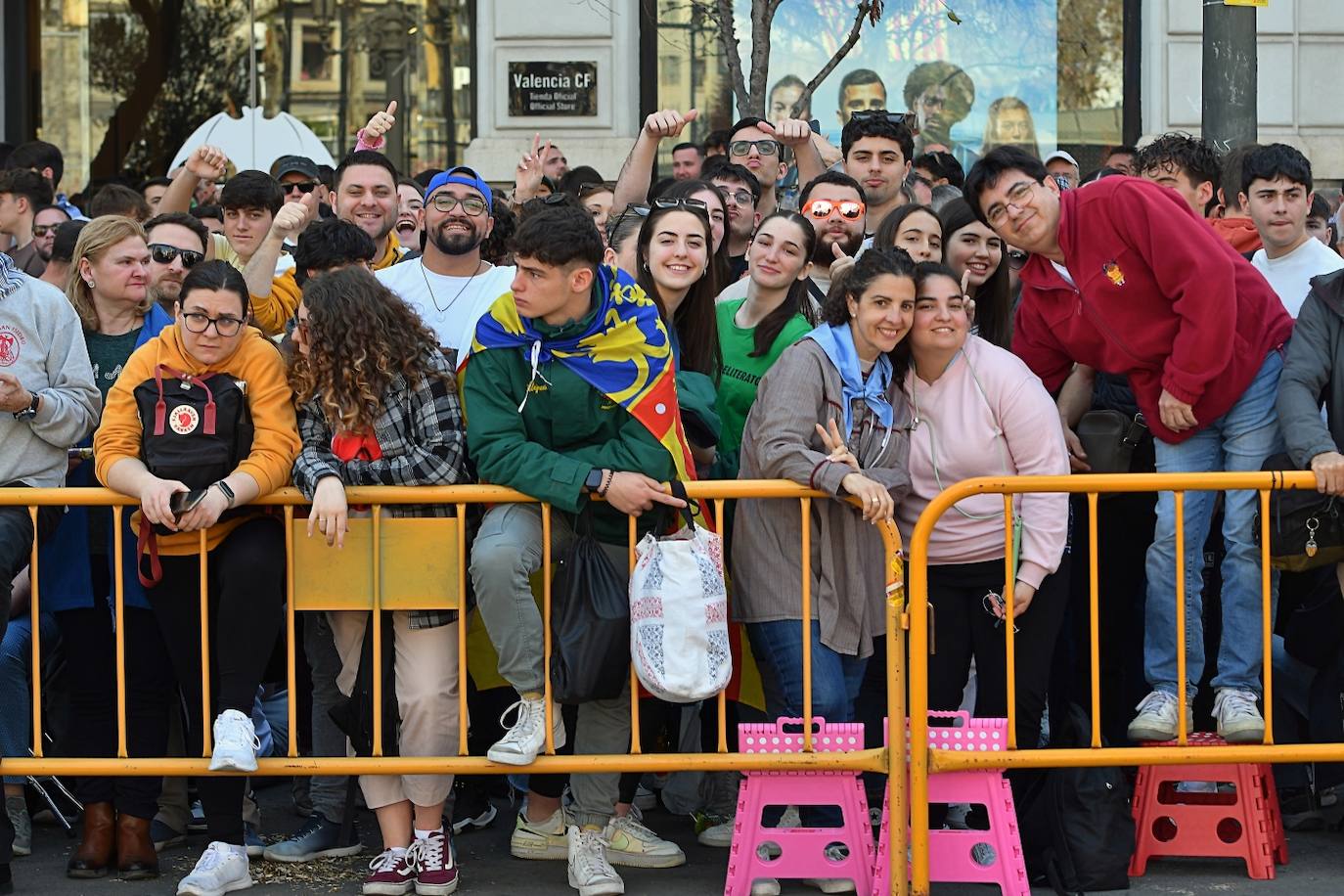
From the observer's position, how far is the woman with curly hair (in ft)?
19.9

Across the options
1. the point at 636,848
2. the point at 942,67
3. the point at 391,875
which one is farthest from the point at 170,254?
the point at 942,67

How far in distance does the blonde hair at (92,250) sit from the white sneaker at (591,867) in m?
2.71

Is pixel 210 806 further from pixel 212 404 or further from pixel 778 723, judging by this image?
pixel 778 723

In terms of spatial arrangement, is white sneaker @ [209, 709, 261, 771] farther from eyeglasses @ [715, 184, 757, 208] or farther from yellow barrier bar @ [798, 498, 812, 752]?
eyeglasses @ [715, 184, 757, 208]

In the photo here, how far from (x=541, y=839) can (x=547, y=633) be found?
3.15 ft

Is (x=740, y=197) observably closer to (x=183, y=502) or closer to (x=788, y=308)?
(x=788, y=308)

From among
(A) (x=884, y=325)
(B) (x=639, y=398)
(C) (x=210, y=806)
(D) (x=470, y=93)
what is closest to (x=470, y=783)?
(C) (x=210, y=806)

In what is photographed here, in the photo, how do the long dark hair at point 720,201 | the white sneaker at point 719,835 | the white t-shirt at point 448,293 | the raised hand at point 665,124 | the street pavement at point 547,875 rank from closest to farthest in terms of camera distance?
the street pavement at point 547,875, the white sneaker at point 719,835, the white t-shirt at point 448,293, the long dark hair at point 720,201, the raised hand at point 665,124

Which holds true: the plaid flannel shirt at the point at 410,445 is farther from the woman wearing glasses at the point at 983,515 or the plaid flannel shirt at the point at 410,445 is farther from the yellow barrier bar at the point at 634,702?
the woman wearing glasses at the point at 983,515

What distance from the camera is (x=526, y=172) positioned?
8906mm

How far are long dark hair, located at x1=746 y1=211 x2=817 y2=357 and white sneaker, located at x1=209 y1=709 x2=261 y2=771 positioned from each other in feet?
7.77

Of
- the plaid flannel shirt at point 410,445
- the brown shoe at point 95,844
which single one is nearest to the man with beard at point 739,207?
the plaid flannel shirt at point 410,445

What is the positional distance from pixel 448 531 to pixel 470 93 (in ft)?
30.8

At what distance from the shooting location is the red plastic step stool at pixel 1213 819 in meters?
6.26
